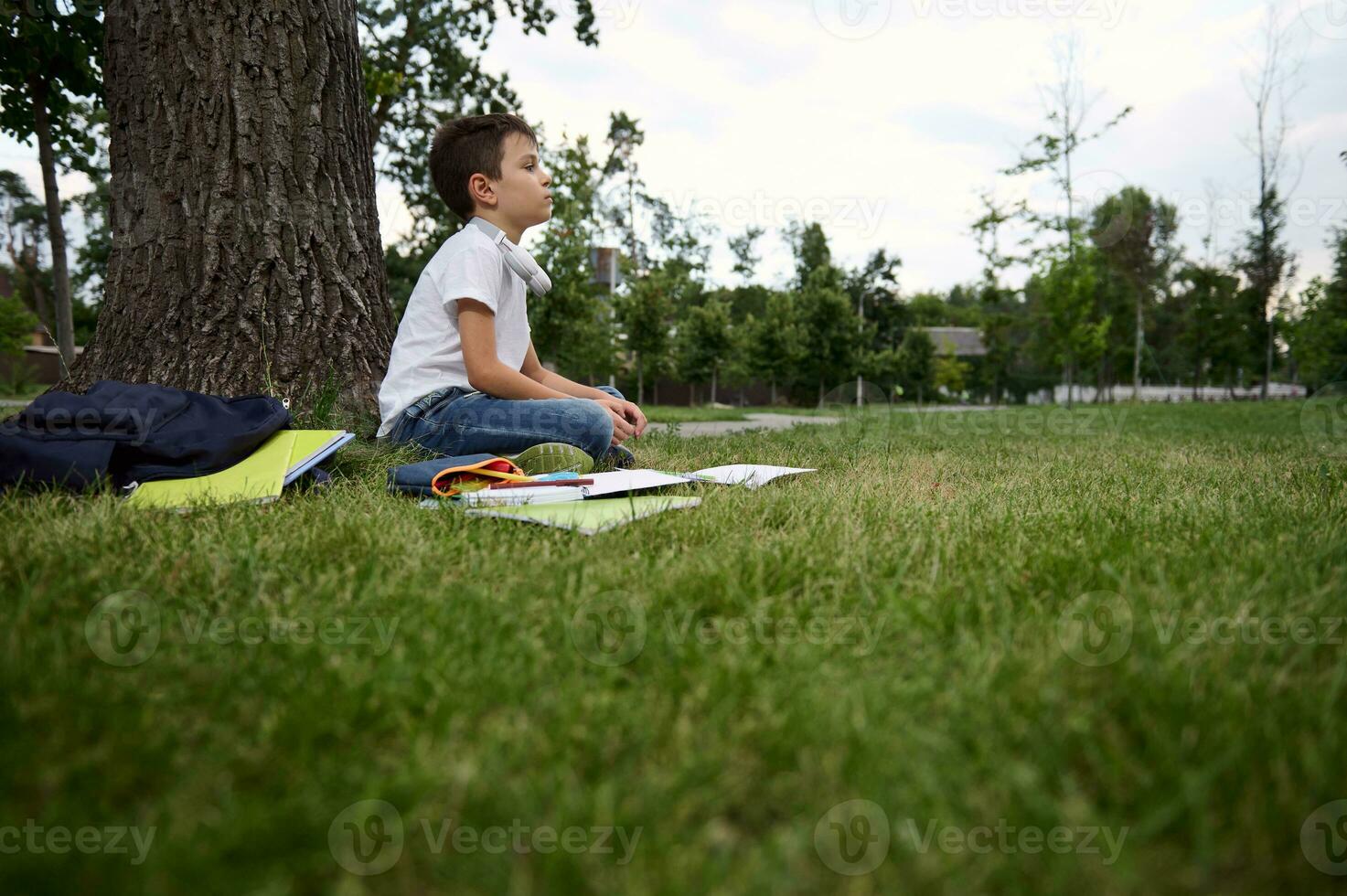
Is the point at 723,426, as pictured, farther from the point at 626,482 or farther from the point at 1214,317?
the point at 1214,317

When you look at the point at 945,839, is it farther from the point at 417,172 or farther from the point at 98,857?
the point at 417,172

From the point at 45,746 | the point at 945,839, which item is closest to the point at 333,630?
the point at 45,746

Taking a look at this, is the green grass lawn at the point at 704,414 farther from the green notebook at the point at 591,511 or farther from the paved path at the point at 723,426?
the green notebook at the point at 591,511

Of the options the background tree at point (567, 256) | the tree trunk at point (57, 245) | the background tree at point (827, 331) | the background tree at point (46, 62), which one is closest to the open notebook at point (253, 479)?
the background tree at point (46, 62)

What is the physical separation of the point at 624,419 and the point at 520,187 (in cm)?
111

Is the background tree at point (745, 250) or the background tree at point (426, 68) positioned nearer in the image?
the background tree at point (426, 68)

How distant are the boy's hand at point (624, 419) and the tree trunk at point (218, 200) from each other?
127 cm

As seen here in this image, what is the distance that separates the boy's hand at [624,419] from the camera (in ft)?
10.7

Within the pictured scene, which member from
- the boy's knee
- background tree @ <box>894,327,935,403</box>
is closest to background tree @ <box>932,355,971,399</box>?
background tree @ <box>894,327,935,403</box>

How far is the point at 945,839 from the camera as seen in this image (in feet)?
2.78

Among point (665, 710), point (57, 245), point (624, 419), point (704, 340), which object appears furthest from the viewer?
point (704, 340)

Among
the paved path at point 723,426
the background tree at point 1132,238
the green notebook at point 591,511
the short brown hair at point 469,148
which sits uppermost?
the background tree at point 1132,238

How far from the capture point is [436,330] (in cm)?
320

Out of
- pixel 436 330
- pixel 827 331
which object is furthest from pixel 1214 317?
pixel 436 330
